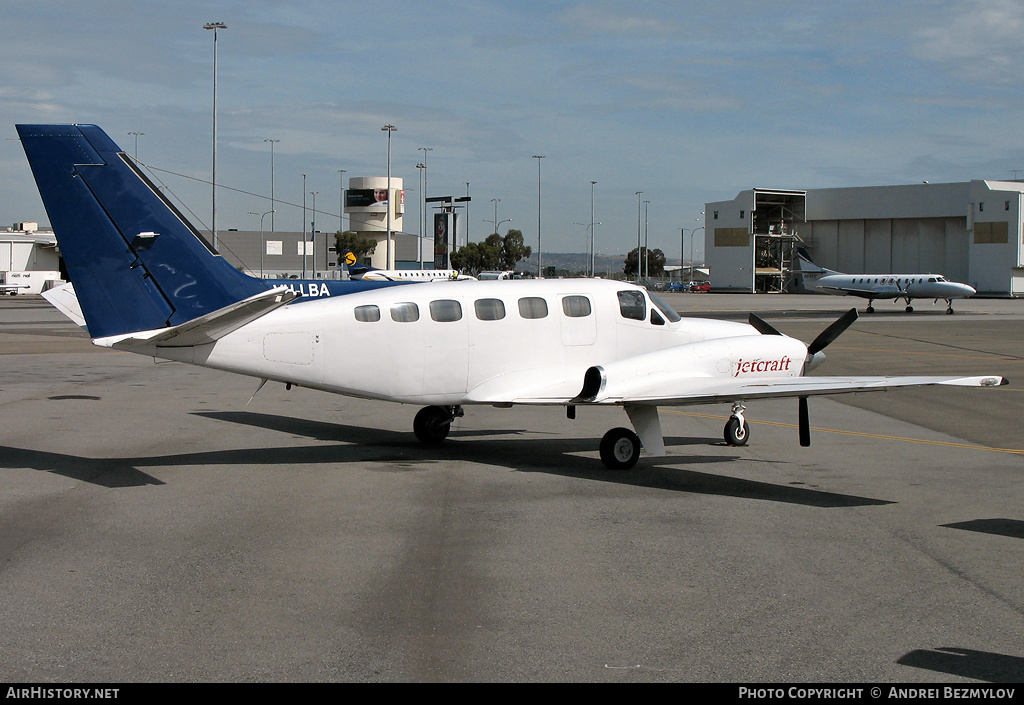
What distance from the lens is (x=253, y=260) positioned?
175000mm

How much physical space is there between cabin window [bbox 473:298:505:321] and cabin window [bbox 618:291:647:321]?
2.03 m

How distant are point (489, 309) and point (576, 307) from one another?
1.45 m

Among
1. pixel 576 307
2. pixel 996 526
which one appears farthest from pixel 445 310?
pixel 996 526

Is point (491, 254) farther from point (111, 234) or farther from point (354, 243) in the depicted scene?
point (111, 234)

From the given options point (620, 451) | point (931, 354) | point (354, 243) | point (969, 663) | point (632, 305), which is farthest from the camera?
point (354, 243)

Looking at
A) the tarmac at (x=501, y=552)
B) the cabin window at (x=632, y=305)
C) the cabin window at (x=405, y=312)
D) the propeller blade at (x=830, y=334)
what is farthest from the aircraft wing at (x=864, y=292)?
the cabin window at (x=405, y=312)

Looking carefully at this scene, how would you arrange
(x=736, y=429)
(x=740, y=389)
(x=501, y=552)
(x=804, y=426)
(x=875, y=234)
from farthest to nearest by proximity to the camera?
1. (x=875, y=234)
2. (x=736, y=429)
3. (x=804, y=426)
4. (x=740, y=389)
5. (x=501, y=552)

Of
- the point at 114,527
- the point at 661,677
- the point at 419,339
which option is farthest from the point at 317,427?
the point at 661,677

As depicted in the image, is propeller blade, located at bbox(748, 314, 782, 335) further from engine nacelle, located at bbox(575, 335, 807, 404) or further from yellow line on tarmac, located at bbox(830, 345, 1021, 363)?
yellow line on tarmac, located at bbox(830, 345, 1021, 363)

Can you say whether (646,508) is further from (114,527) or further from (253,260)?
(253,260)

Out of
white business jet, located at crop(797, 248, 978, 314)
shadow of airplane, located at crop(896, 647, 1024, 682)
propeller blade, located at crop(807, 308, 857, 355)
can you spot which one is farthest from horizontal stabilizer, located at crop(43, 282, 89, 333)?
white business jet, located at crop(797, 248, 978, 314)

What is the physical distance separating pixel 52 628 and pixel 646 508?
6551mm

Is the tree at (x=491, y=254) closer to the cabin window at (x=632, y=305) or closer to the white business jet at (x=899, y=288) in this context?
the white business jet at (x=899, y=288)

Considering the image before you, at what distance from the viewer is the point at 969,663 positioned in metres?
6.21
